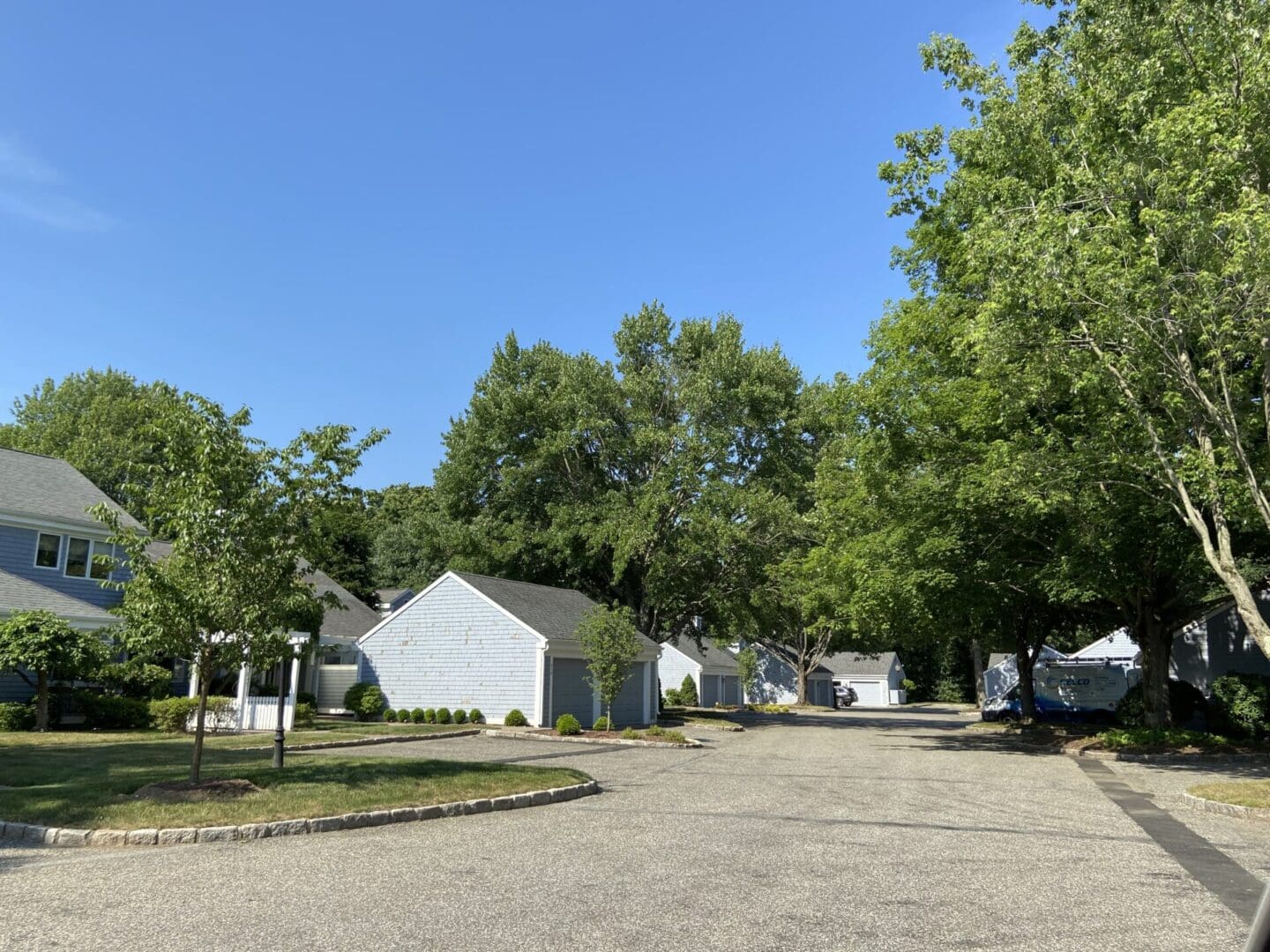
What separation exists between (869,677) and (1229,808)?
72931 millimetres

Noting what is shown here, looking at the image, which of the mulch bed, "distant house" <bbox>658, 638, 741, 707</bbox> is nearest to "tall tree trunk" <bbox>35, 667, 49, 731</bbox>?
the mulch bed

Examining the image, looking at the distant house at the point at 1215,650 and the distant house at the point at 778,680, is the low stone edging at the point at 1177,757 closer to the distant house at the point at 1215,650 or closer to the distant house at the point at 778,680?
the distant house at the point at 1215,650

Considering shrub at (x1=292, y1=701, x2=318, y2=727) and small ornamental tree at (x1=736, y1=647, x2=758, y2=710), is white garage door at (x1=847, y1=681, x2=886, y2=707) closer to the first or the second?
small ornamental tree at (x1=736, y1=647, x2=758, y2=710)

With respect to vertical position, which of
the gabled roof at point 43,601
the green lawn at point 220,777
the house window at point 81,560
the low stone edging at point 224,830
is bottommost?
the low stone edging at point 224,830

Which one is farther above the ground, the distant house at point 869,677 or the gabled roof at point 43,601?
the gabled roof at point 43,601

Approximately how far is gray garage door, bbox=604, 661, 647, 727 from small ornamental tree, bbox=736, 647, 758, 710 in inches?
1242

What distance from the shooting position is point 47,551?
2661cm

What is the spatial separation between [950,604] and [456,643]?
53.1 feet

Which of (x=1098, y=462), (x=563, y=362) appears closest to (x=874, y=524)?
(x=1098, y=462)

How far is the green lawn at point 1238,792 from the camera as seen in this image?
13594 mm

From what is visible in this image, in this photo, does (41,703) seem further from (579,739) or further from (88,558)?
(579,739)

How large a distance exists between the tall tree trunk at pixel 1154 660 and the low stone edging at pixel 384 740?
19303mm

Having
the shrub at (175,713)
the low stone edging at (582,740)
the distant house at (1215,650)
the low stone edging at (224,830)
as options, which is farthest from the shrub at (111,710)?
the distant house at (1215,650)

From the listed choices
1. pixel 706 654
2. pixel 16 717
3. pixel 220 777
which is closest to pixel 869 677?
pixel 706 654
